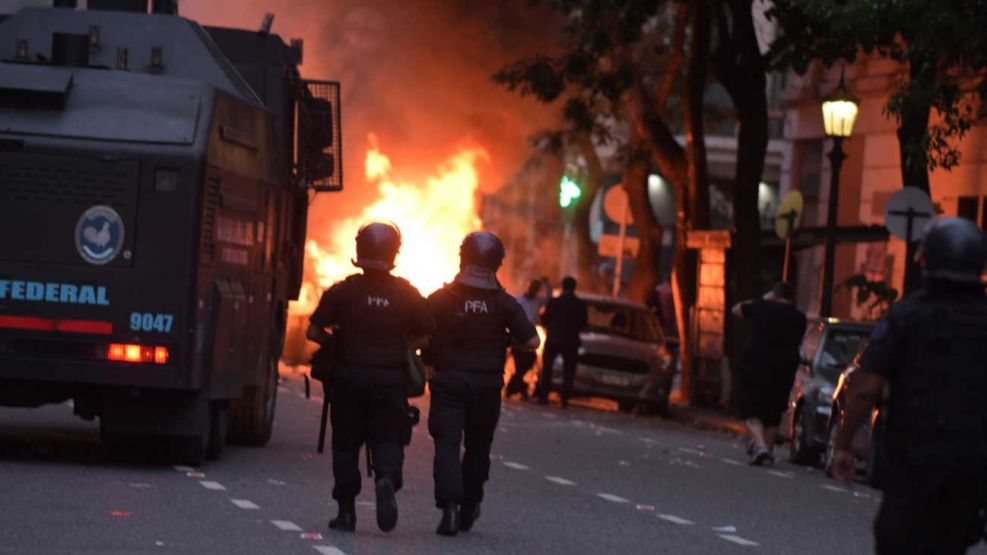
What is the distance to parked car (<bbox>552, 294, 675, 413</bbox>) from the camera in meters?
31.5

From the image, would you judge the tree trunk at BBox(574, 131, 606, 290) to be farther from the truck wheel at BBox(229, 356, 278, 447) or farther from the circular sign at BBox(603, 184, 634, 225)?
the truck wheel at BBox(229, 356, 278, 447)

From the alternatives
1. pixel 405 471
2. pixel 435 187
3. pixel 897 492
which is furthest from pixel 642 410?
pixel 897 492

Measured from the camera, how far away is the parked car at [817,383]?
22.5 meters

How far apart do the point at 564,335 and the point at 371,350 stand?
695 inches

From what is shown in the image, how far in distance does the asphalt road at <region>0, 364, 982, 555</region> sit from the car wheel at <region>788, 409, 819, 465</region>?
41 centimetres

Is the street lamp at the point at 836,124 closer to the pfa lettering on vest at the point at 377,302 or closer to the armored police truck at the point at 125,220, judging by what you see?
the armored police truck at the point at 125,220

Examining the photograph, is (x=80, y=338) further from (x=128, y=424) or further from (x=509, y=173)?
(x=509, y=173)

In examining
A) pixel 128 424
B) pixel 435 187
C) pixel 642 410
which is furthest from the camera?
pixel 435 187

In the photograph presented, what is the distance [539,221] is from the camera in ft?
217

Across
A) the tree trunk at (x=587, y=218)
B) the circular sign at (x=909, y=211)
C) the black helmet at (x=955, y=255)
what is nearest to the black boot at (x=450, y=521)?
the black helmet at (x=955, y=255)

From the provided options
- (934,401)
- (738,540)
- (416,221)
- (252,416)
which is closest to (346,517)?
(738,540)

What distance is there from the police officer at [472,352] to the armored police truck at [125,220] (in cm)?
318

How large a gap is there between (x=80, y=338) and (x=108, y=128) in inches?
57.8

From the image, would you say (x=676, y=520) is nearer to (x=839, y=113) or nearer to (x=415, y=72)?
(x=839, y=113)
